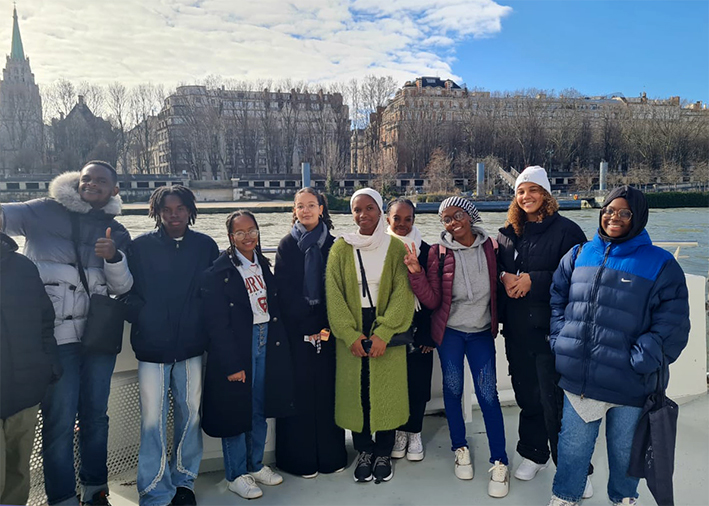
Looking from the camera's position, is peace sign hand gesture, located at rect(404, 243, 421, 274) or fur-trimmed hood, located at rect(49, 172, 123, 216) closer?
fur-trimmed hood, located at rect(49, 172, 123, 216)

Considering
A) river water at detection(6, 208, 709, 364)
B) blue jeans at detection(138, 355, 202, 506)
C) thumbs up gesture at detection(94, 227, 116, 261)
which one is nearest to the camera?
thumbs up gesture at detection(94, 227, 116, 261)

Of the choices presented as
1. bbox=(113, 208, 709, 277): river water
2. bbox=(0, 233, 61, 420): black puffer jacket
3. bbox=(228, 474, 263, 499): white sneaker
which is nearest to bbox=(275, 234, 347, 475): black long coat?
bbox=(228, 474, 263, 499): white sneaker

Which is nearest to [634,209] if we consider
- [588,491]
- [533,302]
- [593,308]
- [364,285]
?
[593,308]

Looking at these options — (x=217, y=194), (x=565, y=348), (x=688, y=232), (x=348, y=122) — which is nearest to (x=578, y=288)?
(x=565, y=348)

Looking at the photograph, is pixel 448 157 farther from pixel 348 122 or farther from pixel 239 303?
pixel 239 303

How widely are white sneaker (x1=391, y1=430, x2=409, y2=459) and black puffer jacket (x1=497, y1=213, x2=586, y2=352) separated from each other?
2.58ft

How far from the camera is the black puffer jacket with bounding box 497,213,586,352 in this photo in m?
2.06

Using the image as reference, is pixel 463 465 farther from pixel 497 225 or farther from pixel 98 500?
pixel 497 225

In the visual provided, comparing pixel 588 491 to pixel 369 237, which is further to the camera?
pixel 369 237

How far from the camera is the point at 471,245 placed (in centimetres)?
222

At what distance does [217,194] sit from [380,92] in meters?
22.5

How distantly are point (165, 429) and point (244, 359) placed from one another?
0.45 m

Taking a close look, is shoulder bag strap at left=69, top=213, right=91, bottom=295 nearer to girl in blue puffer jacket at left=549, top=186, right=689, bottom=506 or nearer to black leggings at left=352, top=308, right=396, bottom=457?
black leggings at left=352, top=308, right=396, bottom=457

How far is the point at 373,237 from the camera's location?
85.4 inches
